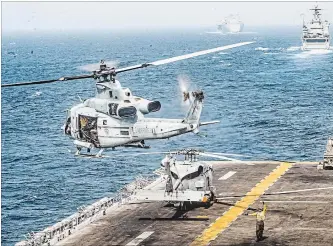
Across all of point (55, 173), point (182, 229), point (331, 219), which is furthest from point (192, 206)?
point (55, 173)

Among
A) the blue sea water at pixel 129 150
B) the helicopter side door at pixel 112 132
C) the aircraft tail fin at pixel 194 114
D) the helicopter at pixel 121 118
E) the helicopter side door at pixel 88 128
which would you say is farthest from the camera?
the blue sea water at pixel 129 150

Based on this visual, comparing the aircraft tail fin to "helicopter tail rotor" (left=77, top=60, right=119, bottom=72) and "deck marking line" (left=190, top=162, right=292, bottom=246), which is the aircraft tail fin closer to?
"helicopter tail rotor" (left=77, top=60, right=119, bottom=72)

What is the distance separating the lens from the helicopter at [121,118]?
40406 mm

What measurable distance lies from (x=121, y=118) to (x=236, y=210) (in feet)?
37.5

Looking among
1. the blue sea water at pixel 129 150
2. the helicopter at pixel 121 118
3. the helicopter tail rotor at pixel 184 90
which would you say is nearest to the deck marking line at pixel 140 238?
the helicopter at pixel 121 118

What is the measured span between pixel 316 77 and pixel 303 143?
81.1 meters

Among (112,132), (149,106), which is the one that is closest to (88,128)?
(112,132)

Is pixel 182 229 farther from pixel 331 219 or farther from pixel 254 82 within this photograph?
pixel 254 82

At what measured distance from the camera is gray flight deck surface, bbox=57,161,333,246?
4150cm

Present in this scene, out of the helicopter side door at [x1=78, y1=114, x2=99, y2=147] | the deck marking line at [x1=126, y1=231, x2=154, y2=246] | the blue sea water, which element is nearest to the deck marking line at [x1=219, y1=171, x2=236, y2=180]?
the blue sea water

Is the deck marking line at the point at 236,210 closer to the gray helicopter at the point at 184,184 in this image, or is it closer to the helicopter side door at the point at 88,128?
the gray helicopter at the point at 184,184

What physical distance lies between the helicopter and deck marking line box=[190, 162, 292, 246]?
644 centimetres

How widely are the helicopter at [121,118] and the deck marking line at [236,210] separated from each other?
6.44m

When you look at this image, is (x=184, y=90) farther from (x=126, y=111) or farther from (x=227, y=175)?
(x=227, y=175)
